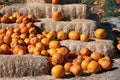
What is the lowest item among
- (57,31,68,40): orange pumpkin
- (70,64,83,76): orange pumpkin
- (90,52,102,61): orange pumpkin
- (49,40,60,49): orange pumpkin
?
(70,64,83,76): orange pumpkin

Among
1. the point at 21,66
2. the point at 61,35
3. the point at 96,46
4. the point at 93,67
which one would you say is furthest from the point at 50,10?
the point at 21,66

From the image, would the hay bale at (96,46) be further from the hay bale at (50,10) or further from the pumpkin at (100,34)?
the hay bale at (50,10)

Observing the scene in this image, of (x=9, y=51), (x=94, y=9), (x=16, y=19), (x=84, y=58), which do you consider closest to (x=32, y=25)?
(x=16, y=19)

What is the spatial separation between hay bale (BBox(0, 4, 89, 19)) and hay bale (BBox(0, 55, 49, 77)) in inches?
140

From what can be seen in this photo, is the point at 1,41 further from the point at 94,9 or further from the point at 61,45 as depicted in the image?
the point at 94,9

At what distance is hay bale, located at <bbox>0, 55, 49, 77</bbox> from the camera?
8.70 m

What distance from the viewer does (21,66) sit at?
28.6ft

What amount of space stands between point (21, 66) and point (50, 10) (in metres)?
→ 3.85

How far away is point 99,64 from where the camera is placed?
944cm

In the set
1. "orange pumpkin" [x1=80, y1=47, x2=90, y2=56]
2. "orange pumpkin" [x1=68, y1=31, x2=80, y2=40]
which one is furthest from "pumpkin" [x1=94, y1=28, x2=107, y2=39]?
"orange pumpkin" [x1=80, y1=47, x2=90, y2=56]

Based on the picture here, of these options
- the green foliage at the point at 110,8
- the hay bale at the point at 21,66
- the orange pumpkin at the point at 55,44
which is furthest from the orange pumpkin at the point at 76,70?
the green foliage at the point at 110,8

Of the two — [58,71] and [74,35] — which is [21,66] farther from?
[74,35]

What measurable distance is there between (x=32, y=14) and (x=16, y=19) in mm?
635

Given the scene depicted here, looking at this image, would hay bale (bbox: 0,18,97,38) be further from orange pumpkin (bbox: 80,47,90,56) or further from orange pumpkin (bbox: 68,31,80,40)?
orange pumpkin (bbox: 80,47,90,56)
